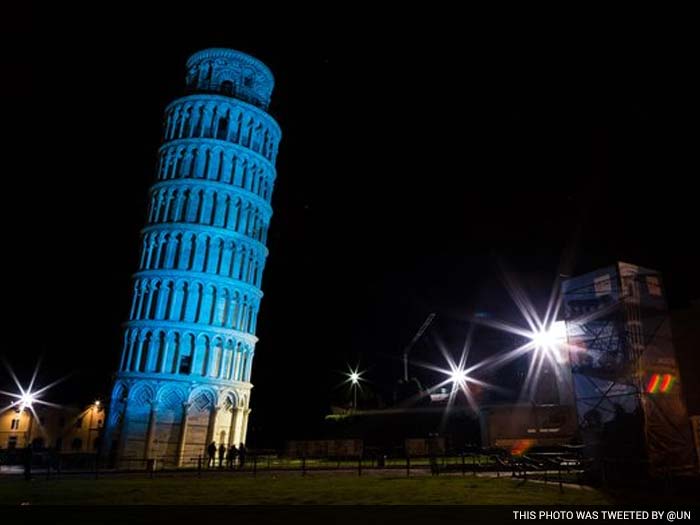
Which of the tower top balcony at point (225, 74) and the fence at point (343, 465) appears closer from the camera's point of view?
the fence at point (343, 465)

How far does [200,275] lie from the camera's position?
40.5m

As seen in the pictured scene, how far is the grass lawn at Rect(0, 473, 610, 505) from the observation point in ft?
43.4

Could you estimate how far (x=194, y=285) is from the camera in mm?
40438

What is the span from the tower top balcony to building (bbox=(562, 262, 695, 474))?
38.3 metres

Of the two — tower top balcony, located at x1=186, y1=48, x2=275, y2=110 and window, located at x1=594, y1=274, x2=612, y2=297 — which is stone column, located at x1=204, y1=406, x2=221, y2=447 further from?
window, located at x1=594, y1=274, x2=612, y2=297

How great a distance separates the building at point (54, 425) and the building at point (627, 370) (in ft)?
201

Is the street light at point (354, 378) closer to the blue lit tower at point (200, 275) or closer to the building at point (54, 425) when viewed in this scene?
the blue lit tower at point (200, 275)

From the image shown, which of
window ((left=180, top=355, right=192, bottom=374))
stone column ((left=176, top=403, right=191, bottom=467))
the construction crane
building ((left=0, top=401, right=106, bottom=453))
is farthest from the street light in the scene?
building ((left=0, top=401, right=106, bottom=453))

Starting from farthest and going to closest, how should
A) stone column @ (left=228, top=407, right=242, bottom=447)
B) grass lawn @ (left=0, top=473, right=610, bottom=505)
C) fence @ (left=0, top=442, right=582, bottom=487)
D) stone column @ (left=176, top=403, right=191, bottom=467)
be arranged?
stone column @ (left=228, top=407, right=242, bottom=447) < stone column @ (left=176, top=403, right=191, bottom=467) < fence @ (left=0, top=442, right=582, bottom=487) < grass lawn @ (left=0, top=473, right=610, bottom=505)

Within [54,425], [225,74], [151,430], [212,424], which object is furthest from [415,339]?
[54,425]

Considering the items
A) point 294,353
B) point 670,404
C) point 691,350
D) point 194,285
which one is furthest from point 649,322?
point 294,353

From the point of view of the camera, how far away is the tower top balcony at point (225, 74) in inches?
1879

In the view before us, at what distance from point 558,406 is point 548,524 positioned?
2636 cm

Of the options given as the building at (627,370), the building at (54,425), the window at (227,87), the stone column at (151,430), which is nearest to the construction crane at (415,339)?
the stone column at (151,430)
